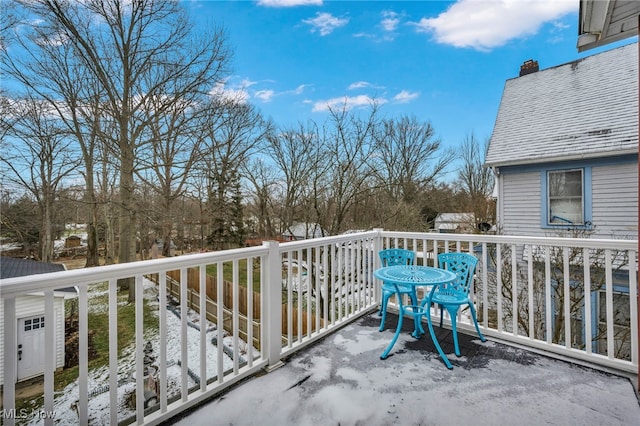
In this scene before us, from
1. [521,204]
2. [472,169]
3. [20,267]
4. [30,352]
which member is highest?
[472,169]

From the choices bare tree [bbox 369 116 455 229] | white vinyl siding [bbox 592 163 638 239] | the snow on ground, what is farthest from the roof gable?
white vinyl siding [bbox 592 163 638 239]

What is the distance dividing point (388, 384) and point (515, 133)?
24.2 ft

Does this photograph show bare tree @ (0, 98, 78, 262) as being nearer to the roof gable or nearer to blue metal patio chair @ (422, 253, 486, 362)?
the roof gable

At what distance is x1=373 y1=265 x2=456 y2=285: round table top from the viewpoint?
7.85 ft

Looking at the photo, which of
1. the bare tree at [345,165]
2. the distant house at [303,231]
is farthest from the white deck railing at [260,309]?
the distant house at [303,231]

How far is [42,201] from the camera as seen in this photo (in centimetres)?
623

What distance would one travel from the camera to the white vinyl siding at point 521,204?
6375mm

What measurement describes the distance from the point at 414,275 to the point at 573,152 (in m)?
5.73

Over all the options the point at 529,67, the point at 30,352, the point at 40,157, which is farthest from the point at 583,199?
the point at 40,157

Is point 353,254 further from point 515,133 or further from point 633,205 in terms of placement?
point 515,133

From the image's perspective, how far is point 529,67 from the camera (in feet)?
27.1

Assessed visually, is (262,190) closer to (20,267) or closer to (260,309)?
(20,267)

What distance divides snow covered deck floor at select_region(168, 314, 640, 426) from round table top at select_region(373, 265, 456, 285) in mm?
674

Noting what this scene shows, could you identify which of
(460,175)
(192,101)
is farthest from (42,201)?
(460,175)
